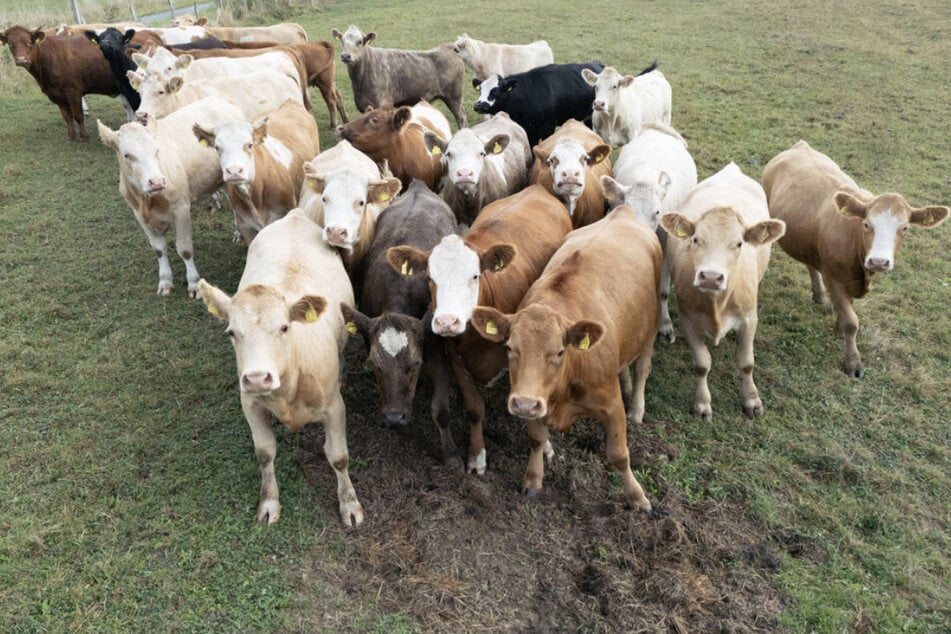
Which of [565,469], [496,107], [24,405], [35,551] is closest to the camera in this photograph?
[35,551]

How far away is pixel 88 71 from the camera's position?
10930 mm

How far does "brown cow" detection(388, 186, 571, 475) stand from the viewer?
4.36 m

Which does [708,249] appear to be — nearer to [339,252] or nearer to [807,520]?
[807,520]

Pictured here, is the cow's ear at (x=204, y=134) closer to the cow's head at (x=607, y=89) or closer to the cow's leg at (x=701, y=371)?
the cow's leg at (x=701, y=371)

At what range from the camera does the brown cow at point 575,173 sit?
20.0ft

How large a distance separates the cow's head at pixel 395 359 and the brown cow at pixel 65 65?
9298 mm

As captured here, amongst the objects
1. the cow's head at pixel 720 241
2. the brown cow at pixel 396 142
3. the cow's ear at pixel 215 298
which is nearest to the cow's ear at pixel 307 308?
the cow's ear at pixel 215 298

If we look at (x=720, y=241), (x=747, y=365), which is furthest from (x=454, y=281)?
(x=747, y=365)

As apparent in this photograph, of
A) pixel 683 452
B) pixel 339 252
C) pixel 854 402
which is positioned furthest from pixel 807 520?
pixel 339 252

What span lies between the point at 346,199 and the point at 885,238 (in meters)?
4.29

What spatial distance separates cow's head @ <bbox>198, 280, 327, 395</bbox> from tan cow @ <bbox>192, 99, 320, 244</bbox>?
2757 mm

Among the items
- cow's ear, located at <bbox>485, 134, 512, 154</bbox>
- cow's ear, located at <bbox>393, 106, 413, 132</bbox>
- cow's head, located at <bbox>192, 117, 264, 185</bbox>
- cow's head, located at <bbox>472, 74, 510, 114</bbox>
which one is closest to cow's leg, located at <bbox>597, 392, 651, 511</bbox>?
cow's ear, located at <bbox>485, 134, 512, 154</bbox>

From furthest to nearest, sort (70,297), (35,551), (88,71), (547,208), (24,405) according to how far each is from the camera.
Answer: (88,71), (70,297), (547,208), (24,405), (35,551)

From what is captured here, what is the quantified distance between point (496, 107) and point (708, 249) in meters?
5.68
